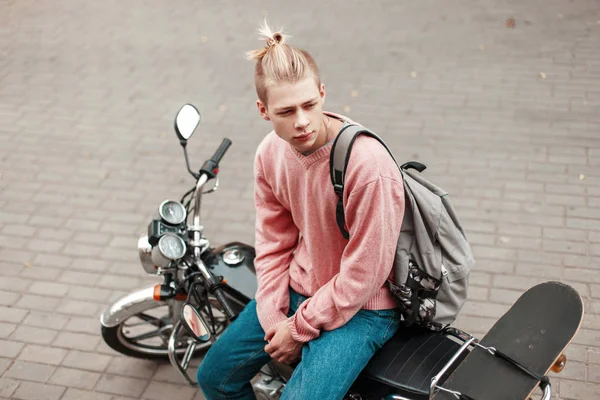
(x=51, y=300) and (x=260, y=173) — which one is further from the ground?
(x=260, y=173)

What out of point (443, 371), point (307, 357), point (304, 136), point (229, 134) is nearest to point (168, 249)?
point (307, 357)

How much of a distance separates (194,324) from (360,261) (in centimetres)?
84

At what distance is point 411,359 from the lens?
111 inches

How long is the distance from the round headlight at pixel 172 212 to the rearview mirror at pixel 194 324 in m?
0.48

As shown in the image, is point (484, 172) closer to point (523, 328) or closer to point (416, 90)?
point (416, 90)

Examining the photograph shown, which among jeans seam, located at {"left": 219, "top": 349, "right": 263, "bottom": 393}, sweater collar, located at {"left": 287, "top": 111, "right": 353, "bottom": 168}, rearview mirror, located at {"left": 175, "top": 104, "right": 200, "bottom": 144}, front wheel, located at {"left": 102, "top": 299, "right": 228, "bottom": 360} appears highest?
sweater collar, located at {"left": 287, "top": 111, "right": 353, "bottom": 168}

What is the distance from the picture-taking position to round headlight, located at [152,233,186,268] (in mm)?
3273

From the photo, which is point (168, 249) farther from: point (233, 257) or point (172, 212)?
point (233, 257)

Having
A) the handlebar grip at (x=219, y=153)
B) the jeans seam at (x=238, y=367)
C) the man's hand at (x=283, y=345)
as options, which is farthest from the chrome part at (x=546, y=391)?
the handlebar grip at (x=219, y=153)

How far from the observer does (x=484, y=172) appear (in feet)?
19.4

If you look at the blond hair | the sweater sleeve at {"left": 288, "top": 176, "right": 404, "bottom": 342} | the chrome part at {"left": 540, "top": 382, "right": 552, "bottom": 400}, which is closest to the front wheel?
the sweater sleeve at {"left": 288, "top": 176, "right": 404, "bottom": 342}

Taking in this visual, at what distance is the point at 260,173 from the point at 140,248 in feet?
2.58

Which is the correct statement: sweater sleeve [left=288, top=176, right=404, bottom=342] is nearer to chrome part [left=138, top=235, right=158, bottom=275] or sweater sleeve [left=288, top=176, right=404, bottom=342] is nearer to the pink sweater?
the pink sweater

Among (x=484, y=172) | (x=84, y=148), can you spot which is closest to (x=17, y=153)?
(x=84, y=148)
